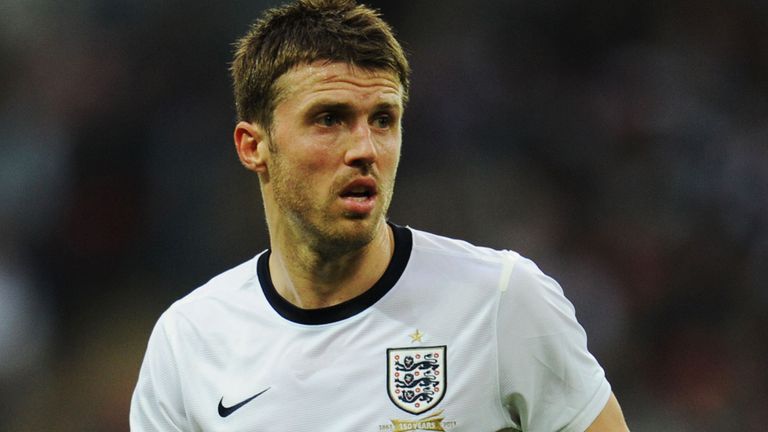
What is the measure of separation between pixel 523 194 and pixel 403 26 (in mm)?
1514

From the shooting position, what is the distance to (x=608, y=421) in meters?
2.81

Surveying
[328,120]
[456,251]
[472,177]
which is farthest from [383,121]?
[472,177]

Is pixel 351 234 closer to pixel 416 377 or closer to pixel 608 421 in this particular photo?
pixel 416 377

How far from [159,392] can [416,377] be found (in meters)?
0.88

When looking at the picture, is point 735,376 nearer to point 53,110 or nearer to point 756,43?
point 756,43

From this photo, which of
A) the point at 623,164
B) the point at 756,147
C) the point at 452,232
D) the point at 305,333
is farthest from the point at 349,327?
the point at 756,147

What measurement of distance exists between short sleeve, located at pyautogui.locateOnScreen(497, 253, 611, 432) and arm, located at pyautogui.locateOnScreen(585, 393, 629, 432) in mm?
17

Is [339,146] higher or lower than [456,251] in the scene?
higher

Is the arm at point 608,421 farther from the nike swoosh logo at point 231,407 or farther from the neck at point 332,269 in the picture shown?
the nike swoosh logo at point 231,407

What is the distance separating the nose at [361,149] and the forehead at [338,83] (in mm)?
108

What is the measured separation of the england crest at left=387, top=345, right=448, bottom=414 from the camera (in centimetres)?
283

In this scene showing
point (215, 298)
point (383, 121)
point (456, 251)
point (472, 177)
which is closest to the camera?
point (383, 121)

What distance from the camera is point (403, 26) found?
23.6 feet

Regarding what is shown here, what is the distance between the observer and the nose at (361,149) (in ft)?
9.25
